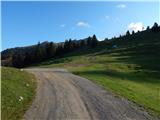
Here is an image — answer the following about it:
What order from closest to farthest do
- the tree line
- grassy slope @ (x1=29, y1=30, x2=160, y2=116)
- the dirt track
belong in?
1. the dirt track
2. grassy slope @ (x1=29, y1=30, x2=160, y2=116)
3. the tree line

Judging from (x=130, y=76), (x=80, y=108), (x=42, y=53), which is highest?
(x=42, y=53)

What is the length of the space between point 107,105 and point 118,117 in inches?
153

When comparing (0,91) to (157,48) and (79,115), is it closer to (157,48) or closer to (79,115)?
(79,115)

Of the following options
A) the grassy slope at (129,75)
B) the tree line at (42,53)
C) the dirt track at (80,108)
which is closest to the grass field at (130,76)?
the grassy slope at (129,75)

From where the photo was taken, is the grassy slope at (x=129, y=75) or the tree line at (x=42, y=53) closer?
the grassy slope at (x=129, y=75)

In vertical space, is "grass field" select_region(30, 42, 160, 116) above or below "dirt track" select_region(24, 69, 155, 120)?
below

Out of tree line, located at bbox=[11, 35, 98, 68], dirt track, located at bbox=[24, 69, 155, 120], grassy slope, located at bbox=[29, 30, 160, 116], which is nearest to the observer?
dirt track, located at bbox=[24, 69, 155, 120]

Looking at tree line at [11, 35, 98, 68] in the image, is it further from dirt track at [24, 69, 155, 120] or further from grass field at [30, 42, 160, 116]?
→ dirt track at [24, 69, 155, 120]

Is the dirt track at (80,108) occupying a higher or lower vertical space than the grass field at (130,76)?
higher

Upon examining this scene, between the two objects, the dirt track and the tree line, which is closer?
the dirt track

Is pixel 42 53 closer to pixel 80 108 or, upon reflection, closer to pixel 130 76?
pixel 130 76

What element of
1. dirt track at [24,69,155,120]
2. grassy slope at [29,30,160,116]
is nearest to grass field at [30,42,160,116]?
grassy slope at [29,30,160,116]

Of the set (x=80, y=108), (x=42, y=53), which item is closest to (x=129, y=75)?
(x=80, y=108)

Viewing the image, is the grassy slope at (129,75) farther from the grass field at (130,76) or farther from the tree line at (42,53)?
the tree line at (42,53)
